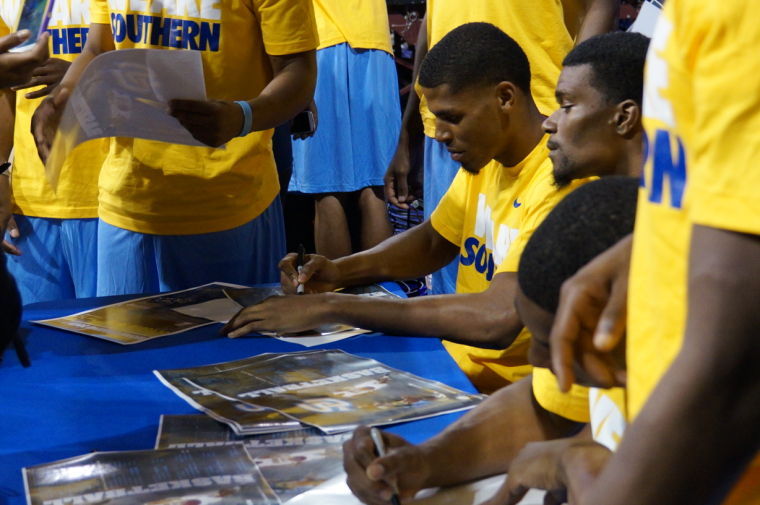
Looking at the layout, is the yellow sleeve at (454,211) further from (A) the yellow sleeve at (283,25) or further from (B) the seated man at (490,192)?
(A) the yellow sleeve at (283,25)

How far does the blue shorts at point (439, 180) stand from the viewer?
2.95m

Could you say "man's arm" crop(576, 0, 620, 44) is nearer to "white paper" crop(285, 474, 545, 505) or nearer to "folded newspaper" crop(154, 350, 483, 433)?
"folded newspaper" crop(154, 350, 483, 433)

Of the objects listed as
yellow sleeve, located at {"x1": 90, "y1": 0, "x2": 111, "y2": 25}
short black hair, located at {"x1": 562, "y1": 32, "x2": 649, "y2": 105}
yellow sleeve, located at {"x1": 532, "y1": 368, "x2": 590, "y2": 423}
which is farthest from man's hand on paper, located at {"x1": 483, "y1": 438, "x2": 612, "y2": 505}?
yellow sleeve, located at {"x1": 90, "y1": 0, "x2": 111, "y2": 25}

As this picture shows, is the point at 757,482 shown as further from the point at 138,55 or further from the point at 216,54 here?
the point at 216,54

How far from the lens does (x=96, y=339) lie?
183 centimetres

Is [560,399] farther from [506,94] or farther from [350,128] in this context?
[350,128]

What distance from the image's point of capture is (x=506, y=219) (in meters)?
2.03

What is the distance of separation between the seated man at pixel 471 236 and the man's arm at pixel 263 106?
0.32m

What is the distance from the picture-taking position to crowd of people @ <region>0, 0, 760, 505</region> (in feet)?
2.00

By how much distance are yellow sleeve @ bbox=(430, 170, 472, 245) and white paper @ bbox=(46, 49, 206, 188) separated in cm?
67

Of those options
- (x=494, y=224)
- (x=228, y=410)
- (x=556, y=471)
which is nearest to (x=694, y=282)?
(x=556, y=471)

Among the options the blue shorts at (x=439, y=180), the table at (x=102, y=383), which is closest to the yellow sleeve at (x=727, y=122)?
the table at (x=102, y=383)

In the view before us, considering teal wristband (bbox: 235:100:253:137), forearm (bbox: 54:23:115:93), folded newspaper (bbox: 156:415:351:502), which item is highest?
forearm (bbox: 54:23:115:93)

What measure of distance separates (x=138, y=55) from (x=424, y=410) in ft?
3.11
